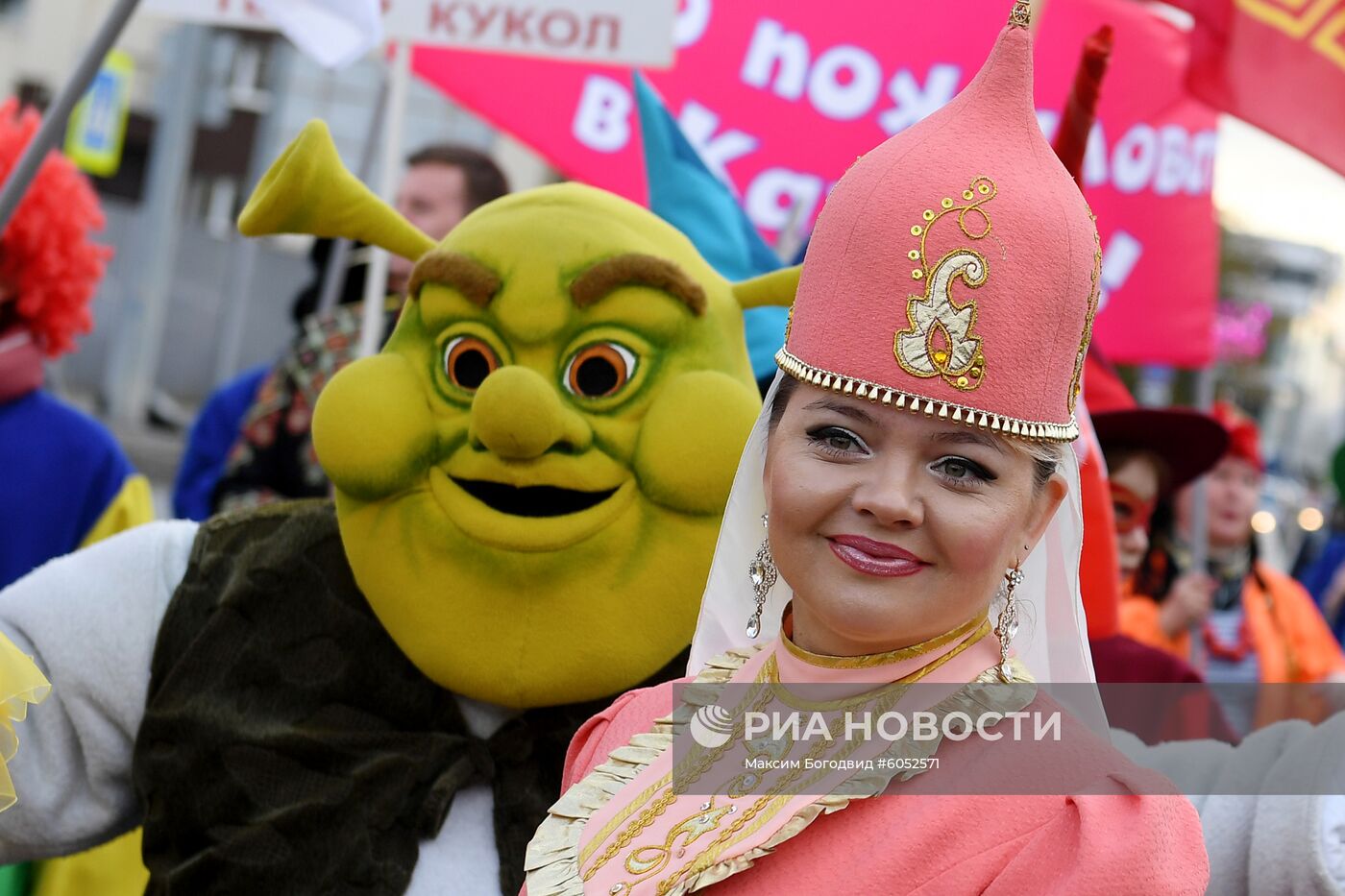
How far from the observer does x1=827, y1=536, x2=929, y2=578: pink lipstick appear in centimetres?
168

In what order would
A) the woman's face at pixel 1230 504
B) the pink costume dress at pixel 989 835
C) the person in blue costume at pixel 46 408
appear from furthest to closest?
1. the woman's face at pixel 1230 504
2. the person in blue costume at pixel 46 408
3. the pink costume dress at pixel 989 835

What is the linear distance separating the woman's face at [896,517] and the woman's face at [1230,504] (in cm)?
418

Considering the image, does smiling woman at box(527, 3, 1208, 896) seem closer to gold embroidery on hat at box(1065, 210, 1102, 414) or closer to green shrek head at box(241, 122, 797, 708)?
gold embroidery on hat at box(1065, 210, 1102, 414)

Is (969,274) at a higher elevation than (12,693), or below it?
higher

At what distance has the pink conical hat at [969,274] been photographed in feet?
5.47

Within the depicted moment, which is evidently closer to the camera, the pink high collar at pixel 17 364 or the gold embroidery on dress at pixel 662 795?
the gold embroidery on dress at pixel 662 795

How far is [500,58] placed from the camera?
470 centimetres

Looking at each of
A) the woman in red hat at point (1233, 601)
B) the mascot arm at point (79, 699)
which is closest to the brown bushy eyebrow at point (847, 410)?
the mascot arm at point (79, 699)

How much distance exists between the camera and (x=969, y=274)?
167 cm

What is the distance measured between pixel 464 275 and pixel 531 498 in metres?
0.34

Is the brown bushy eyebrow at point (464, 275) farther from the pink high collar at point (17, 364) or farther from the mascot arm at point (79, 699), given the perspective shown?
the pink high collar at point (17, 364)

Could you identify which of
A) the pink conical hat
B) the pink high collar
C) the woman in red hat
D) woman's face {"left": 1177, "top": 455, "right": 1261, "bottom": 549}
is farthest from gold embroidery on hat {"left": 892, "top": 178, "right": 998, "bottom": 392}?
woman's face {"left": 1177, "top": 455, "right": 1261, "bottom": 549}

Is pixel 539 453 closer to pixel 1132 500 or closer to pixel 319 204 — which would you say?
pixel 319 204

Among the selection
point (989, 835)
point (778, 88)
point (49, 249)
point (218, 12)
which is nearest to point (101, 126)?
point (778, 88)
